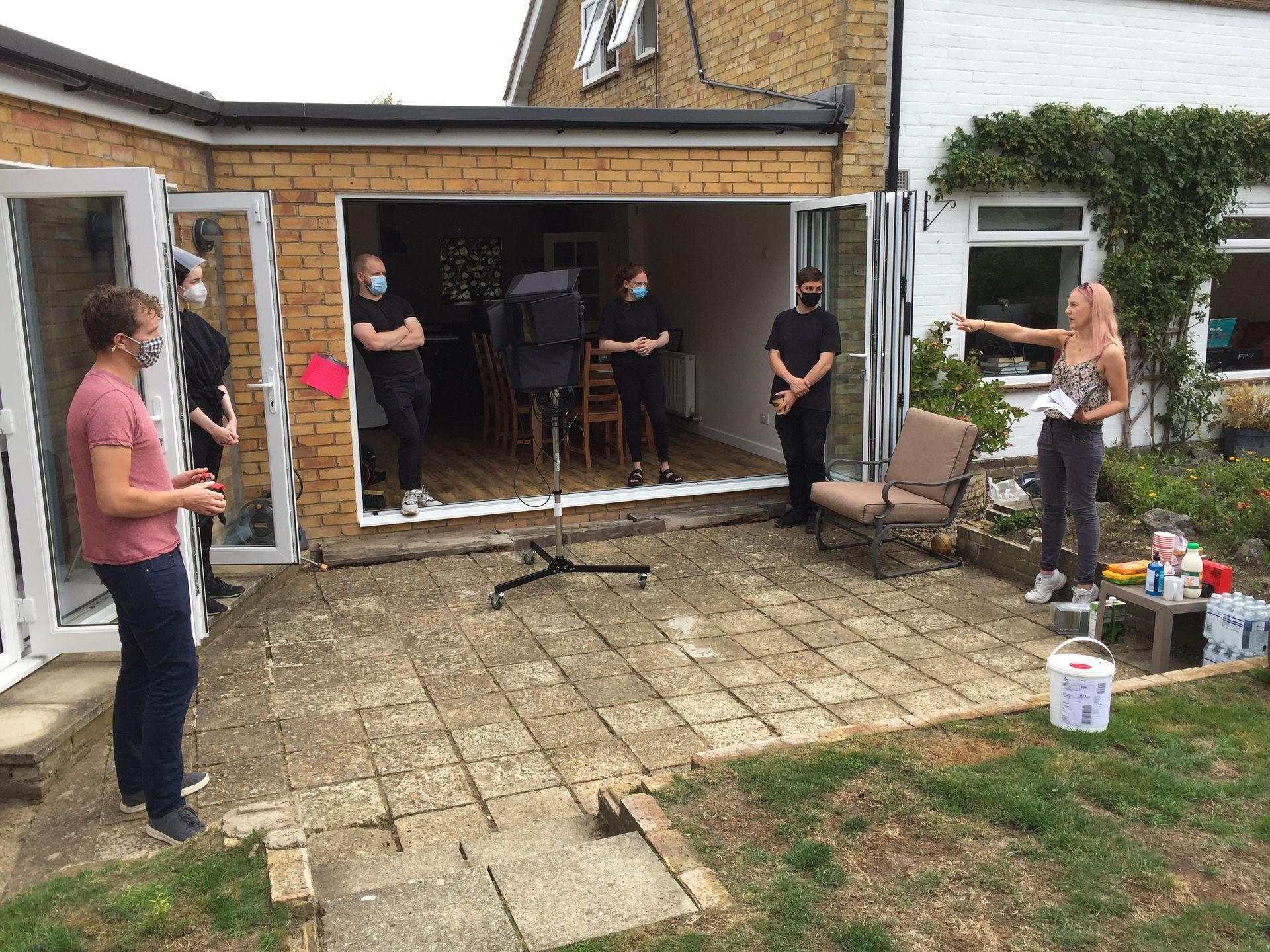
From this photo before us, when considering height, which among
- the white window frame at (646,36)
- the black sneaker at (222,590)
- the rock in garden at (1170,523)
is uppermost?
the white window frame at (646,36)

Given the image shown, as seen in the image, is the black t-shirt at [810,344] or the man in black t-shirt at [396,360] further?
the black t-shirt at [810,344]

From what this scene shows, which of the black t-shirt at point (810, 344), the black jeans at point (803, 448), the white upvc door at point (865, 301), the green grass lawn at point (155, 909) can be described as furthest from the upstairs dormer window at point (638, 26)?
the green grass lawn at point (155, 909)

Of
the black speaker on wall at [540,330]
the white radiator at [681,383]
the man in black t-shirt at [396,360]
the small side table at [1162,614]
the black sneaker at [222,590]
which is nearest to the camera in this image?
the small side table at [1162,614]

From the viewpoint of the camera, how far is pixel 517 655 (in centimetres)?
539

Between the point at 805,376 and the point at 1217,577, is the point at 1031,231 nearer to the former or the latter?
the point at 805,376

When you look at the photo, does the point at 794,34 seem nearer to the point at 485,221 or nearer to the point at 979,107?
the point at 979,107

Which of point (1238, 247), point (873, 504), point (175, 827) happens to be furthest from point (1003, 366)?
point (175, 827)

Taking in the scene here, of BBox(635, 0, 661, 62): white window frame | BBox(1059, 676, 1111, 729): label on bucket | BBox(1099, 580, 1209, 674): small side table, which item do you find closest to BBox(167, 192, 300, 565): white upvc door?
BBox(1059, 676, 1111, 729): label on bucket

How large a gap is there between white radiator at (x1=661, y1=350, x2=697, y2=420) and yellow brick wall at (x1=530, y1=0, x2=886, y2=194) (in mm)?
2512

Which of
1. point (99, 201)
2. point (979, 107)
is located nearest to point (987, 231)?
point (979, 107)

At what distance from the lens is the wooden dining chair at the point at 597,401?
9.38 metres

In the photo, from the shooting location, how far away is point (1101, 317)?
5500 mm

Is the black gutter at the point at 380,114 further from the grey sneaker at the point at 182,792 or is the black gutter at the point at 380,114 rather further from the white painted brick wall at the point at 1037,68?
the grey sneaker at the point at 182,792

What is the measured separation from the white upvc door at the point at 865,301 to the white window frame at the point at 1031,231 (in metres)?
1.36
